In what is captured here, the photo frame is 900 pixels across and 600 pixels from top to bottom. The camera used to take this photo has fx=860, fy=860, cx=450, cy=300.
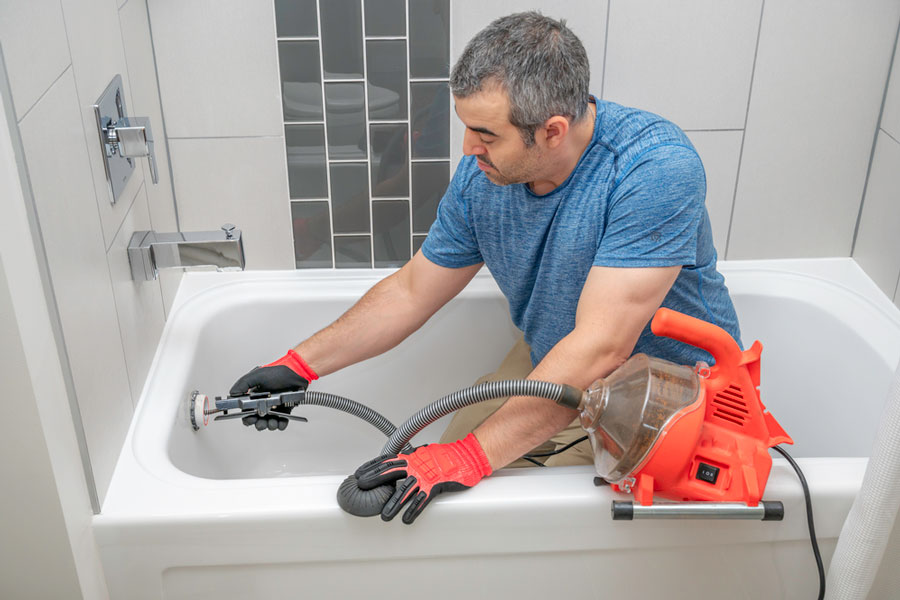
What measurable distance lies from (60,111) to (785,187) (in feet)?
5.16

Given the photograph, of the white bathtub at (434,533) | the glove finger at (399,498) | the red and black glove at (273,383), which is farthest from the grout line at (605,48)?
the glove finger at (399,498)

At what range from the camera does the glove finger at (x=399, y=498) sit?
134 centimetres

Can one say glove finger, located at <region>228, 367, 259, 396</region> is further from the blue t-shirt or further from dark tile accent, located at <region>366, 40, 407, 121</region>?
dark tile accent, located at <region>366, 40, 407, 121</region>

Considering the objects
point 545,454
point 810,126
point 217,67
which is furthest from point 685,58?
point 217,67

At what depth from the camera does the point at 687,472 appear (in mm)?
1310

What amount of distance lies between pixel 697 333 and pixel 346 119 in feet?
3.15

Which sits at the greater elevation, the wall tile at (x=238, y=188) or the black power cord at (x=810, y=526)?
the wall tile at (x=238, y=188)

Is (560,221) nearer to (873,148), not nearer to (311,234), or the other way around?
(311,234)

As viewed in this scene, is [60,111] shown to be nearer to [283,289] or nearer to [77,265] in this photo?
[77,265]

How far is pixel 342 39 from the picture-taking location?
1.81 metres

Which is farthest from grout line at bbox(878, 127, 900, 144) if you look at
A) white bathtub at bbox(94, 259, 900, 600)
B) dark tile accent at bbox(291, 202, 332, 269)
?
dark tile accent at bbox(291, 202, 332, 269)

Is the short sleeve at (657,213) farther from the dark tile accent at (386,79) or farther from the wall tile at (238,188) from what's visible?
the wall tile at (238,188)

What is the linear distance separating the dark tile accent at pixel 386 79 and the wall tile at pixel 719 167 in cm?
66

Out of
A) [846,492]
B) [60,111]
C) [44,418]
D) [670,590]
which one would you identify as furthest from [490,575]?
[60,111]
